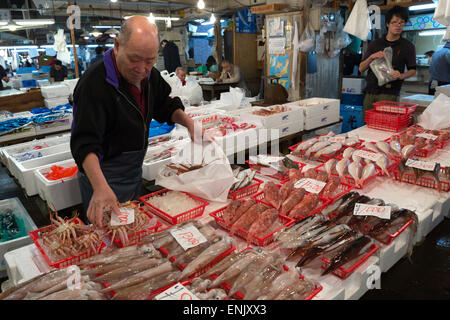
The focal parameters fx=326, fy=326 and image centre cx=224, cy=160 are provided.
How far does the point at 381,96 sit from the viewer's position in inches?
181

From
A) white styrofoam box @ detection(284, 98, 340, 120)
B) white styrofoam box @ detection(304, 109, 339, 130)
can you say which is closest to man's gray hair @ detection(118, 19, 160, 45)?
white styrofoam box @ detection(284, 98, 340, 120)

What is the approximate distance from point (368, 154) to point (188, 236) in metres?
1.79

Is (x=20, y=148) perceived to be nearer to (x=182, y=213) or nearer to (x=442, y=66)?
(x=182, y=213)

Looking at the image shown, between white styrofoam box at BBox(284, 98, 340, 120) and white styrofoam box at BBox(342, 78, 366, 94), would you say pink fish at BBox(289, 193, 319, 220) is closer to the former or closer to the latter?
white styrofoam box at BBox(284, 98, 340, 120)

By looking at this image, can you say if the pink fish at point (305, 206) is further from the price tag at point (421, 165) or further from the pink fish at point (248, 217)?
the price tag at point (421, 165)

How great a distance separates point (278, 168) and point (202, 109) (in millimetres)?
2495

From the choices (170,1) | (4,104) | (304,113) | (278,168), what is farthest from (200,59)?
(278,168)

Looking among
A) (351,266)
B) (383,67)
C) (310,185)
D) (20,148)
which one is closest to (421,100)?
(383,67)

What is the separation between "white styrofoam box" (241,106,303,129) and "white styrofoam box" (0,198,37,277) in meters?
2.60

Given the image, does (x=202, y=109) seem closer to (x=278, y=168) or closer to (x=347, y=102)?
(x=278, y=168)

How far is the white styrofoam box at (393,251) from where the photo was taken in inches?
64.9

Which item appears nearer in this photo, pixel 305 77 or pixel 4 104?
pixel 4 104

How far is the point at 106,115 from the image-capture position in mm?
2053

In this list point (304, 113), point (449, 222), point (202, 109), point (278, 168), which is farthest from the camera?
point (202, 109)
